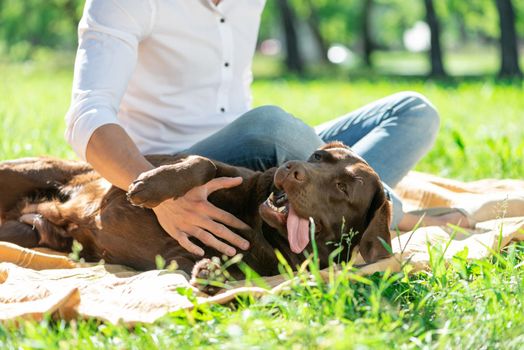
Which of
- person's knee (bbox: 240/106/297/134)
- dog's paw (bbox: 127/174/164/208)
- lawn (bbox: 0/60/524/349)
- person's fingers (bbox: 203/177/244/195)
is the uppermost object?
person's knee (bbox: 240/106/297/134)

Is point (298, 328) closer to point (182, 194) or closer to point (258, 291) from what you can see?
point (258, 291)

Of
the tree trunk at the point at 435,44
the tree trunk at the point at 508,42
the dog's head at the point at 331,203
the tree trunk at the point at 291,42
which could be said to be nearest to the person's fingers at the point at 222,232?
the dog's head at the point at 331,203

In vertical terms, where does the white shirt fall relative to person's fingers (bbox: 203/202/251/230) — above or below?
above

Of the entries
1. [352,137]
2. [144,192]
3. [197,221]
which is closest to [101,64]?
[144,192]

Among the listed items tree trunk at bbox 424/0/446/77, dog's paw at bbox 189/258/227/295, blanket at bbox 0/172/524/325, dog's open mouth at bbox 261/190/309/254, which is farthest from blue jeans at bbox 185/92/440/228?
tree trunk at bbox 424/0/446/77

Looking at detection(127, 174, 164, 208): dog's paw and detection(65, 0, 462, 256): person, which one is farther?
detection(65, 0, 462, 256): person

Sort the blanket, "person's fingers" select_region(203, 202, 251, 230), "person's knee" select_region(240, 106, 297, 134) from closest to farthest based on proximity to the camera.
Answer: the blanket → "person's fingers" select_region(203, 202, 251, 230) → "person's knee" select_region(240, 106, 297, 134)

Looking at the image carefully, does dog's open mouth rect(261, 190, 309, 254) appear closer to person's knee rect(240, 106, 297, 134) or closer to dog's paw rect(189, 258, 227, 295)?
dog's paw rect(189, 258, 227, 295)

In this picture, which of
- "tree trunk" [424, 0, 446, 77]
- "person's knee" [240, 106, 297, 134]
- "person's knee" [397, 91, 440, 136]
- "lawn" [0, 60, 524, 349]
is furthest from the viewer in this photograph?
"tree trunk" [424, 0, 446, 77]

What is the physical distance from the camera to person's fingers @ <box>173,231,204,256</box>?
318 centimetres

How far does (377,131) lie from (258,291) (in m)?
2.02

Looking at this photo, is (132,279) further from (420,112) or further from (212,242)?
(420,112)

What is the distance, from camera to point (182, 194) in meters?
3.18

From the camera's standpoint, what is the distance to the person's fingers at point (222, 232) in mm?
3208
